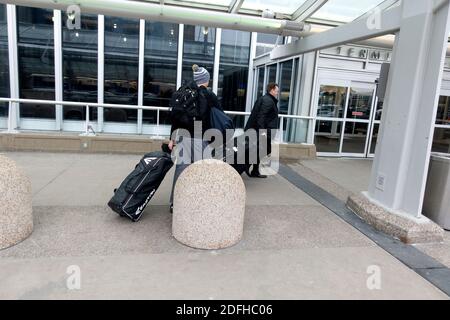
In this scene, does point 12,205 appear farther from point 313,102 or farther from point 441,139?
point 441,139

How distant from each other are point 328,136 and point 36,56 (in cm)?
829

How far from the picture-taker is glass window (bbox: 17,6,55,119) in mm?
9641

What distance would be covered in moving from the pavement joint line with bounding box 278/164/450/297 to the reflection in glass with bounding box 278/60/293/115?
4520 millimetres

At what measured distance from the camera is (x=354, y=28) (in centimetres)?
500

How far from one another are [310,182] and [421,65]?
9.34 feet

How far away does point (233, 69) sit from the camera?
11.0m

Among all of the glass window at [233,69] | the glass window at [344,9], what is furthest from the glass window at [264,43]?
the glass window at [344,9]

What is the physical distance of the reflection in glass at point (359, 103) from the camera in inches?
353

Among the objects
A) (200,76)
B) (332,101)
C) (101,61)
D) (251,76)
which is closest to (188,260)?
(200,76)

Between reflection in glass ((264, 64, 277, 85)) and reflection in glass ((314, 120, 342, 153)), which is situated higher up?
reflection in glass ((264, 64, 277, 85))

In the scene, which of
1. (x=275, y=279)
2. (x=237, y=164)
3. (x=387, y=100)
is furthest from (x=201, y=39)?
(x=275, y=279)

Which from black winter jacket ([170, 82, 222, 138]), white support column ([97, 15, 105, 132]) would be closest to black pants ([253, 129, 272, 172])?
black winter jacket ([170, 82, 222, 138])

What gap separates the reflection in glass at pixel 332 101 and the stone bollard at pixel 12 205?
722cm

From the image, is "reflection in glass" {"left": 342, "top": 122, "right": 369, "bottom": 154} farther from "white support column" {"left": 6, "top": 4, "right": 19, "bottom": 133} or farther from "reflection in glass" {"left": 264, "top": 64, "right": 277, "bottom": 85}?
"white support column" {"left": 6, "top": 4, "right": 19, "bottom": 133}
